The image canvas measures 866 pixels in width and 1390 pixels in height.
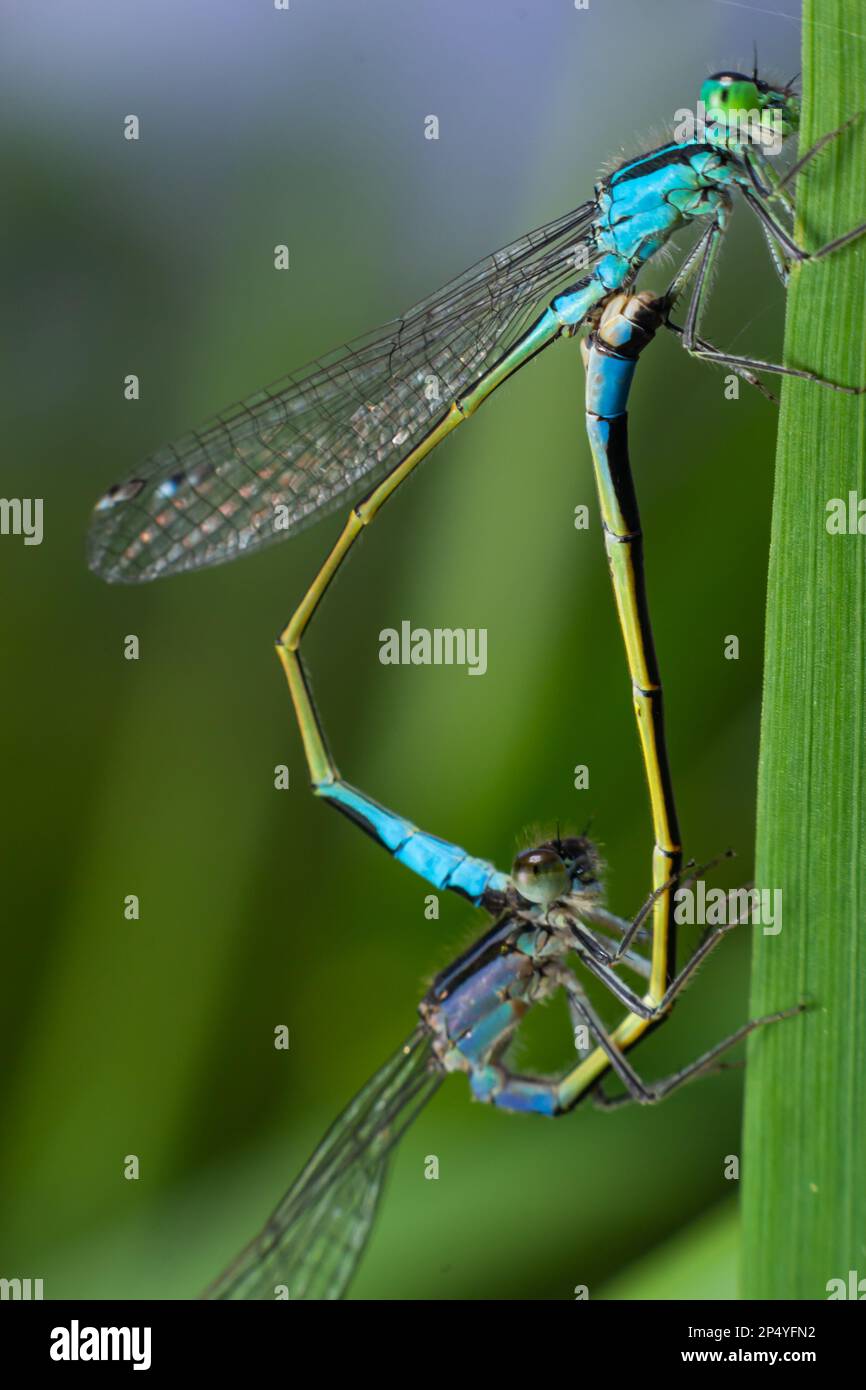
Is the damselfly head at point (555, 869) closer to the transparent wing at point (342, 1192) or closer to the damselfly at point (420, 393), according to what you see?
the damselfly at point (420, 393)

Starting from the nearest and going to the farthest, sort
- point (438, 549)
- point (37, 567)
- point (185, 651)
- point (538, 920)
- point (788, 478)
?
point (788, 478)
point (538, 920)
point (438, 549)
point (185, 651)
point (37, 567)

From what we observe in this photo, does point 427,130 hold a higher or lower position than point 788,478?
higher

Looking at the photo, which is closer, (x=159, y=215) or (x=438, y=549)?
(x=438, y=549)

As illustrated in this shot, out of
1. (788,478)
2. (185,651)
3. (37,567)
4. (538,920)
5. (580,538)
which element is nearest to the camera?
(788,478)

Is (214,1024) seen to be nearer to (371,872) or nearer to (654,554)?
(371,872)

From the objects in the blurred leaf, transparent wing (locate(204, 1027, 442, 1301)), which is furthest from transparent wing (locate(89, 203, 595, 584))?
transparent wing (locate(204, 1027, 442, 1301))

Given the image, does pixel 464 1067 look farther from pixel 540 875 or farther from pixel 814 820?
pixel 814 820

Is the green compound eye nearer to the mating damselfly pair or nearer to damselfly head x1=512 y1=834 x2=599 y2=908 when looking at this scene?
the mating damselfly pair

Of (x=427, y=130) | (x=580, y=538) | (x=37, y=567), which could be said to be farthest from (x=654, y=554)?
(x=37, y=567)
